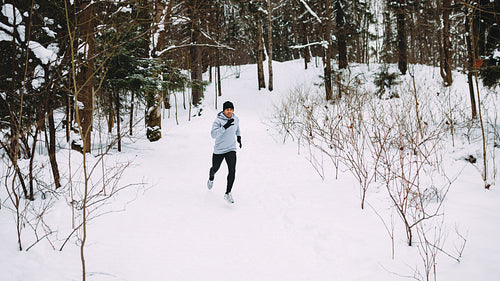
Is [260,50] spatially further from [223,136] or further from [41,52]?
[41,52]

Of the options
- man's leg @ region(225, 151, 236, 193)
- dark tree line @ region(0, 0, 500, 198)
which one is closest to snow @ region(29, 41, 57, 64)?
dark tree line @ region(0, 0, 500, 198)

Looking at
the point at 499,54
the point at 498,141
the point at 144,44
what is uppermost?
the point at 144,44

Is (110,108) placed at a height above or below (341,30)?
below

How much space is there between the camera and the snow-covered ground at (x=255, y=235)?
8.85 ft

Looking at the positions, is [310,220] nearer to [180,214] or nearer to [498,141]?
[180,214]

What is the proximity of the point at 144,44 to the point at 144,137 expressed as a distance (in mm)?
3283

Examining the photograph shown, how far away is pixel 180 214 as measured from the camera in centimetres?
427

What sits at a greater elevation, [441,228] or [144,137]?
[144,137]

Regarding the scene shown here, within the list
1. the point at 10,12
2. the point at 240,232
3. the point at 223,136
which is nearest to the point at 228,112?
the point at 223,136

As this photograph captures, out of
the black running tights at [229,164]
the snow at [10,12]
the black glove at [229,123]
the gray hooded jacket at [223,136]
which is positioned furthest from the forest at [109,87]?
the black running tights at [229,164]

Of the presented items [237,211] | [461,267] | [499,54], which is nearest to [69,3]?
[237,211]

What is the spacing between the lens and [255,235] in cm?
366

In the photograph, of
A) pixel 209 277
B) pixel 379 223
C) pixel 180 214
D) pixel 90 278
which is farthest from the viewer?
pixel 180 214

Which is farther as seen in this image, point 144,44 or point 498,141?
point 144,44
